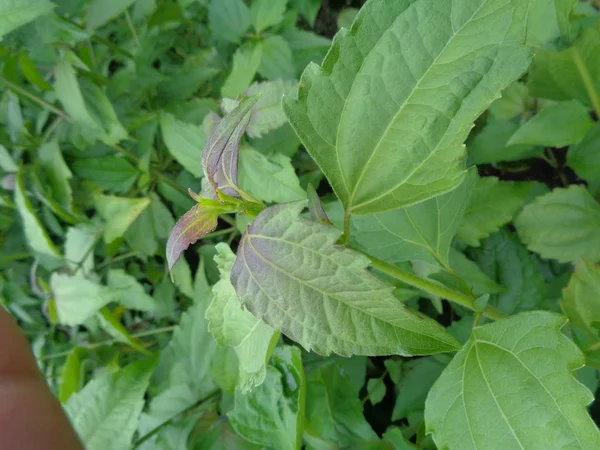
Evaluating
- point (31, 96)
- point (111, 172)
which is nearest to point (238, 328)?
point (111, 172)

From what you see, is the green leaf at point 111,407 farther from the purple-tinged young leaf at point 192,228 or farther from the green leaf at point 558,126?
the green leaf at point 558,126

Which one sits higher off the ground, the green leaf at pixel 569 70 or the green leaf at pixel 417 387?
the green leaf at pixel 569 70

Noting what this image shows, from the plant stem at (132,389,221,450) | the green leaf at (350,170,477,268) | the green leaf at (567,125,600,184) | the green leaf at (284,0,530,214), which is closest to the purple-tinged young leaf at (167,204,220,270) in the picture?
the green leaf at (284,0,530,214)

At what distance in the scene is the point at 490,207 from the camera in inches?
33.2

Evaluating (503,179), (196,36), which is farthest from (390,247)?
(196,36)

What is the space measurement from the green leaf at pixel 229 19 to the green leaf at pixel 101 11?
0.17 m

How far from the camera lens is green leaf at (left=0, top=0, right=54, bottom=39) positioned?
2.43 ft

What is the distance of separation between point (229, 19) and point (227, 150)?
665mm

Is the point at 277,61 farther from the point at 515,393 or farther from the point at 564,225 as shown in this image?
the point at 515,393

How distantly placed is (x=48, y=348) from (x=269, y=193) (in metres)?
0.64

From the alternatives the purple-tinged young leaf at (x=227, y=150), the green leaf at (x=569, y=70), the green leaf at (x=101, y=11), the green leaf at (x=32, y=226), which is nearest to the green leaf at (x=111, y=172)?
the green leaf at (x=32, y=226)

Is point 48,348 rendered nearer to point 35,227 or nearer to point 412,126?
point 35,227

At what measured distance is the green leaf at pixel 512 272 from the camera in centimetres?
84

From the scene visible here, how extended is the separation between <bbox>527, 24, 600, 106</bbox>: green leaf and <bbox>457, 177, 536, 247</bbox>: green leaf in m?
0.14
